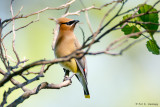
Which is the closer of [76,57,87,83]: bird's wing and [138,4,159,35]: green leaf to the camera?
[138,4,159,35]: green leaf

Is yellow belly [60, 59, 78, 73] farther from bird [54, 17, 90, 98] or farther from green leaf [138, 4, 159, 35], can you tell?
green leaf [138, 4, 159, 35]

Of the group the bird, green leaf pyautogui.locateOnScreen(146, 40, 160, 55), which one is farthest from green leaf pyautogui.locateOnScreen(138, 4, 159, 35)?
the bird

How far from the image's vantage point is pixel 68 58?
1.24m

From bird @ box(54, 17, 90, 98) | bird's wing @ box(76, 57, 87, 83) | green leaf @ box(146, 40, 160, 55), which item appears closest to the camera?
green leaf @ box(146, 40, 160, 55)

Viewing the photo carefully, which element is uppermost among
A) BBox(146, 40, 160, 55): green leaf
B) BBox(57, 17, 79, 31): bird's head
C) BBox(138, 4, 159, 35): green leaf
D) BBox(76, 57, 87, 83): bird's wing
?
BBox(138, 4, 159, 35): green leaf

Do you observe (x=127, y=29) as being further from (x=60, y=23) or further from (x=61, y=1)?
(x=61, y=1)

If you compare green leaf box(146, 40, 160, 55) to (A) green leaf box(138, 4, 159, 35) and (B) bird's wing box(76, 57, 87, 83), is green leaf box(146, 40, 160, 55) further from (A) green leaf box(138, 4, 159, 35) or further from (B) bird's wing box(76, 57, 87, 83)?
(B) bird's wing box(76, 57, 87, 83)

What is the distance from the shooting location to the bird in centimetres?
305

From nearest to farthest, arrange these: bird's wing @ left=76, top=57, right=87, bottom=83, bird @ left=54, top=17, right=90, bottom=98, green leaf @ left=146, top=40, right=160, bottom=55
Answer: green leaf @ left=146, top=40, right=160, bottom=55 → bird @ left=54, top=17, right=90, bottom=98 → bird's wing @ left=76, top=57, right=87, bottom=83

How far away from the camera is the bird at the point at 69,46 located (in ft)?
10.0

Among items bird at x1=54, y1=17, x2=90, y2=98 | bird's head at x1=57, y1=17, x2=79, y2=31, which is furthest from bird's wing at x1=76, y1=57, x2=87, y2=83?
bird's head at x1=57, y1=17, x2=79, y2=31

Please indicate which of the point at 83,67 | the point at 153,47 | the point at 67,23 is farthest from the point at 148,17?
the point at 83,67

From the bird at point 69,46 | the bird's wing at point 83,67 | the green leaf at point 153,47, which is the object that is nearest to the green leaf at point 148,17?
the green leaf at point 153,47

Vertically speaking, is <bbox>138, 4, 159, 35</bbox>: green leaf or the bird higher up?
<bbox>138, 4, 159, 35</bbox>: green leaf
